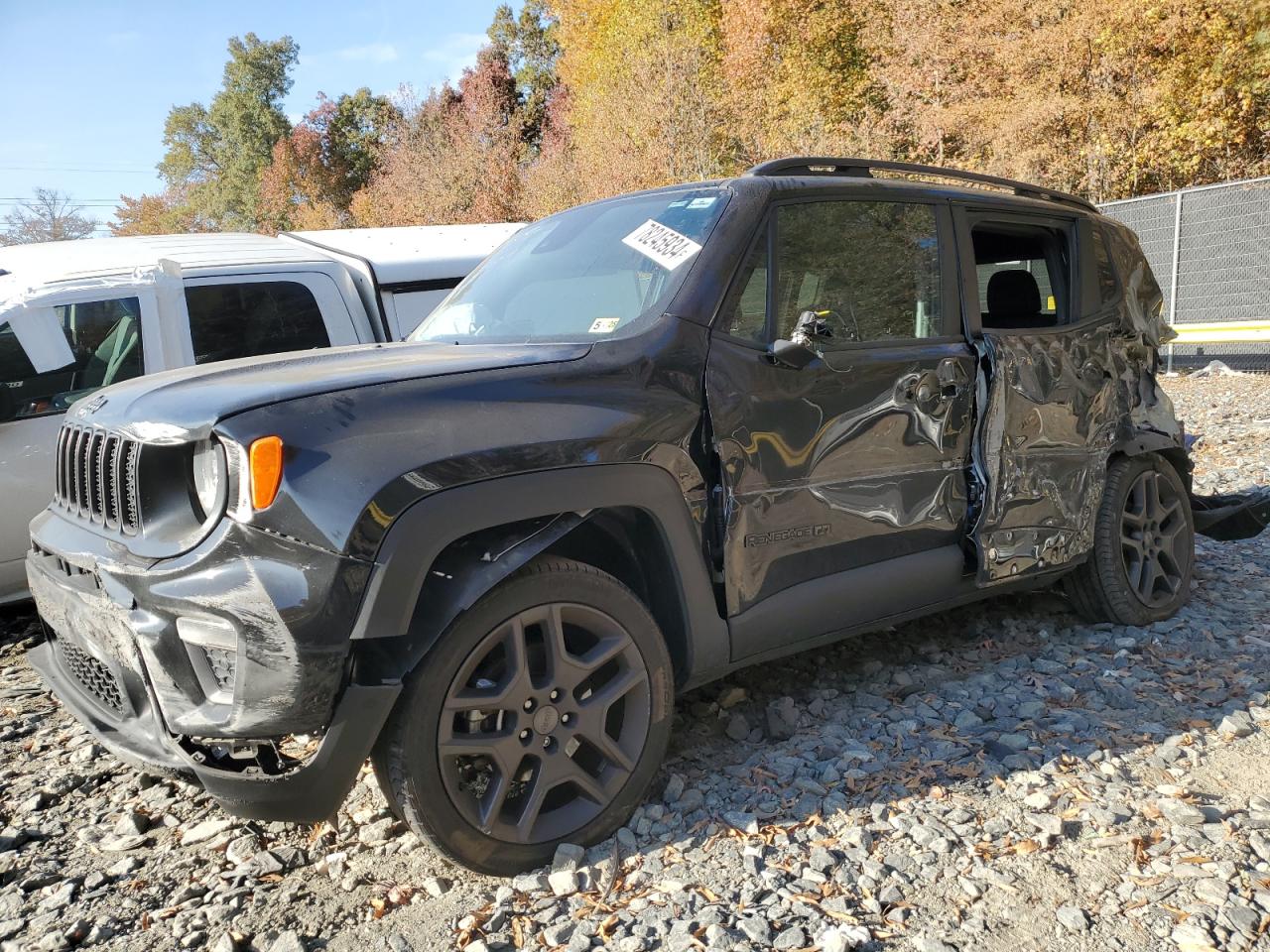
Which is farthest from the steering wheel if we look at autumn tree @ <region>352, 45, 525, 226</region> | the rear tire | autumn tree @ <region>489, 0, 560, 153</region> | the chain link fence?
autumn tree @ <region>489, 0, 560, 153</region>

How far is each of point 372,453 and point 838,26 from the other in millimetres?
28934

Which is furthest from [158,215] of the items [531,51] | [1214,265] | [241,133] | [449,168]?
[1214,265]

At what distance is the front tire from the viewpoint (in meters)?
2.42

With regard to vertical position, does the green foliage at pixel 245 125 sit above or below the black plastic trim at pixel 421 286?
above

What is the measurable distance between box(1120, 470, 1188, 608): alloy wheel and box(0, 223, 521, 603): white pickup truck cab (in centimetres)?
423

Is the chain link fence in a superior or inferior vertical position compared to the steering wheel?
inferior

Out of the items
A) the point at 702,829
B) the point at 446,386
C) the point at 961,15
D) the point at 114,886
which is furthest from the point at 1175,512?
the point at 961,15

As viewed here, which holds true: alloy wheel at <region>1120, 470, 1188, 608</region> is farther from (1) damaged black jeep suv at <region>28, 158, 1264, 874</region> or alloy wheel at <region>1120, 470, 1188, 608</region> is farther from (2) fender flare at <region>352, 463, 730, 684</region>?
→ (2) fender flare at <region>352, 463, 730, 684</region>

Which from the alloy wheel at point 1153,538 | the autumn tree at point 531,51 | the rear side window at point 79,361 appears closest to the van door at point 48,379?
the rear side window at point 79,361

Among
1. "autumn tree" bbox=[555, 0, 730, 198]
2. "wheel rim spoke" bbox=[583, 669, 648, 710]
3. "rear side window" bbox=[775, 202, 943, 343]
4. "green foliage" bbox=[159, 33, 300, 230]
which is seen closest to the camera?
"wheel rim spoke" bbox=[583, 669, 648, 710]

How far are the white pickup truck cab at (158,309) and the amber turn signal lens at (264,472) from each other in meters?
3.23

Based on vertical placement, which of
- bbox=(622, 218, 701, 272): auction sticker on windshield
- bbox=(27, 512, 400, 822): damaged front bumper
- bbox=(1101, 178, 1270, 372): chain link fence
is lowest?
bbox=(1101, 178, 1270, 372): chain link fence

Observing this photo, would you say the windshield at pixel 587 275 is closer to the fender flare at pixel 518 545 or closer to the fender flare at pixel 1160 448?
the fender flare at pixel 518 545

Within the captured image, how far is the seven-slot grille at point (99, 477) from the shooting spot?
8.30 ft
